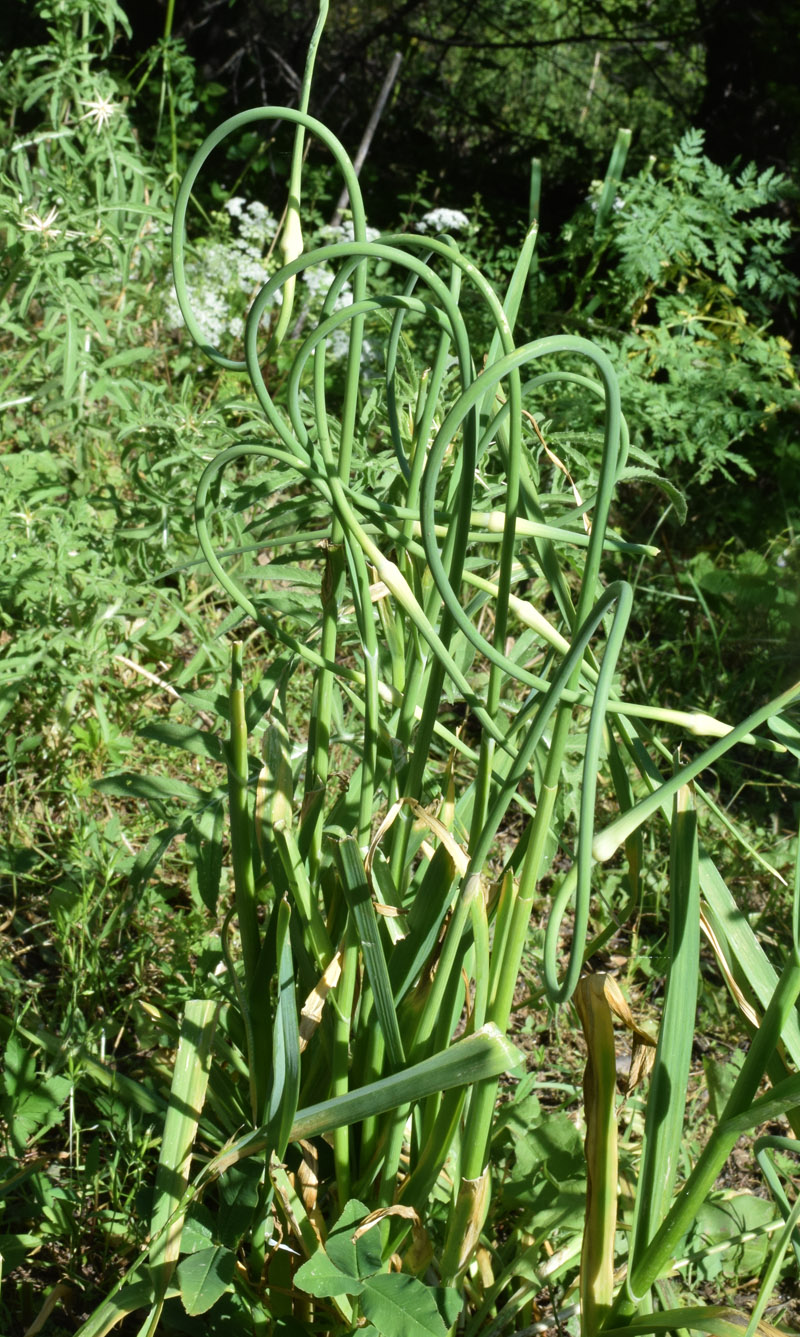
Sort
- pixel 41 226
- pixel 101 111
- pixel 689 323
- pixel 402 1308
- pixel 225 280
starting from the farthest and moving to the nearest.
→ pixel 225 280 < pixel 689 323 < pixel 101 111 < pixel 41 226 < pixel 402 1308

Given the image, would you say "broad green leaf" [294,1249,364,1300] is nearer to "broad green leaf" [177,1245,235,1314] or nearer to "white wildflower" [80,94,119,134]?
"broad green leaf" [177,1245,235,1314]

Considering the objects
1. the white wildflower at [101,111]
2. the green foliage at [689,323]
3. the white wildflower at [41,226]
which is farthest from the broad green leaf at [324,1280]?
the green foliage at [689,323]

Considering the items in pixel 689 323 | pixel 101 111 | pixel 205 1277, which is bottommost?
pixel 205 1277

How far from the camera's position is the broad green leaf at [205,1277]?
837mm

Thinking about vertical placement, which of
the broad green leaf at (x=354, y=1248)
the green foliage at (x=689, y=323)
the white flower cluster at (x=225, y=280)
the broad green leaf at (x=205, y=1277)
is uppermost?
the green foliage at (x=689, y=323)

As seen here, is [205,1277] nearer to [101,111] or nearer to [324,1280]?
[324,1280]

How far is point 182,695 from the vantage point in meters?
1.05

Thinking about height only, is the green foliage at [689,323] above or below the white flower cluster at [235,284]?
above

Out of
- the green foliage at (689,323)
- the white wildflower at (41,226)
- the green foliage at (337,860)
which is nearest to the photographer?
the green foliage at (337,860)

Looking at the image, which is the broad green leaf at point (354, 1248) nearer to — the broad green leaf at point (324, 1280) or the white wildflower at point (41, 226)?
the broad green leaf at point (324, 1280)

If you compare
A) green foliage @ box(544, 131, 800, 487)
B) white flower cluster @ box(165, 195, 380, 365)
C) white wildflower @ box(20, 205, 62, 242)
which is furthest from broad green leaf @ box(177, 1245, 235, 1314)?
white flower cluster @ box(165, 195, 380, 365)

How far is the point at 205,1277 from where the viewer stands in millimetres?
869

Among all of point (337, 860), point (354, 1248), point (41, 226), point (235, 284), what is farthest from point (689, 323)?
point (354, 1248)

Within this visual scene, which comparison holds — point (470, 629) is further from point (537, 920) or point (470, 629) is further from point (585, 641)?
point (537, 920)
